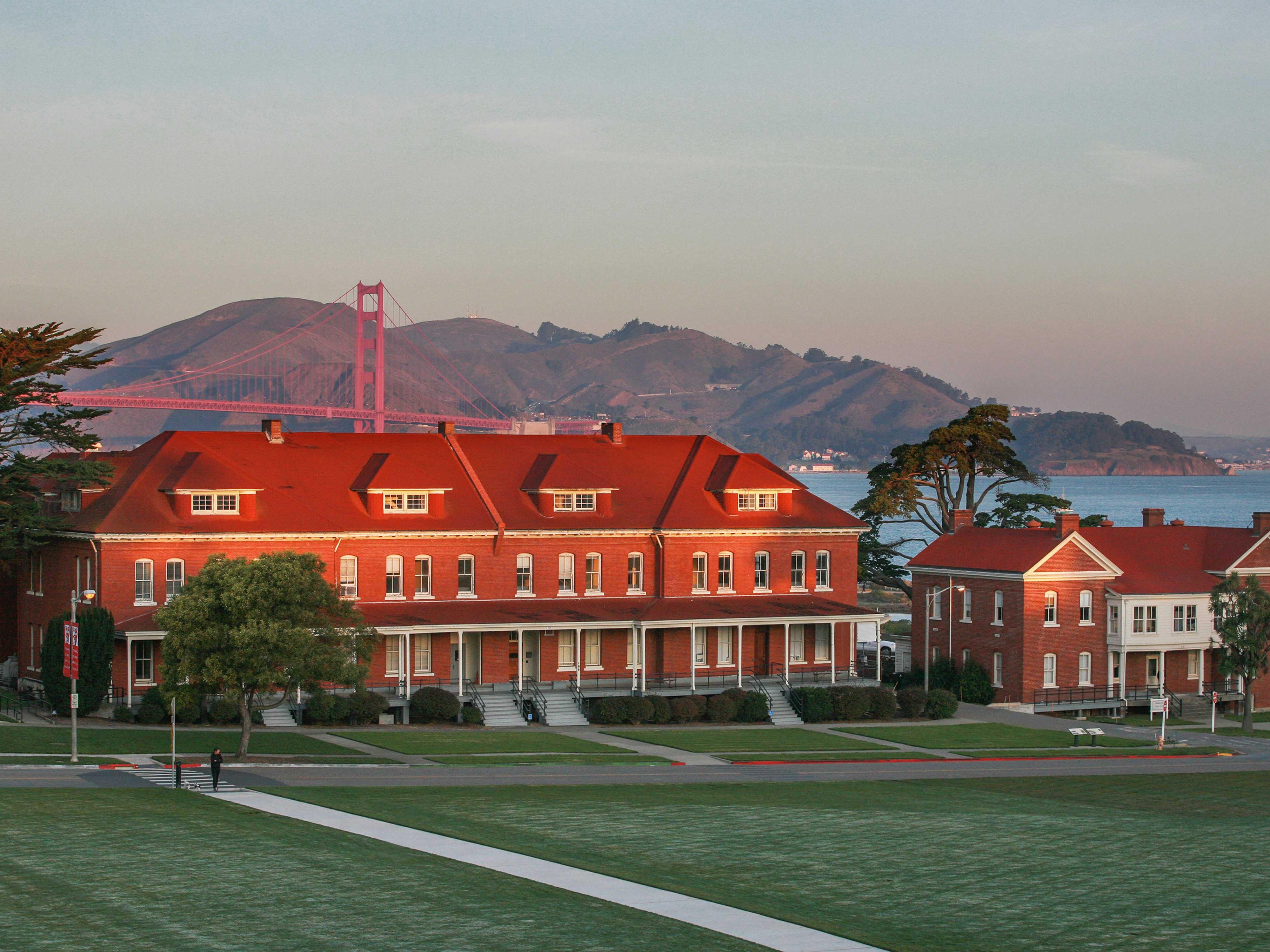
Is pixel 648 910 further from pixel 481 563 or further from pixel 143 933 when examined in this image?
pixel 481 563

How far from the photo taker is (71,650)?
4922 centimetres

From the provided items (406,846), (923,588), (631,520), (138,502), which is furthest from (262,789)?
(923,588)

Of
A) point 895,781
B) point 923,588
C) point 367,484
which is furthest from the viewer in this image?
point 923,588

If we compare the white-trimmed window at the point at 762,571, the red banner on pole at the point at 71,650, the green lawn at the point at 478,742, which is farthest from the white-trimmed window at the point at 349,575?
the white-trimmed window at the point at 762,571

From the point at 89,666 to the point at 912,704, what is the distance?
33192 millimetres

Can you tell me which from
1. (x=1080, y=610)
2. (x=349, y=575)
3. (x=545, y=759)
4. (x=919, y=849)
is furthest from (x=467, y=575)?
(x=919, y=849)

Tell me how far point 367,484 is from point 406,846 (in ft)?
119

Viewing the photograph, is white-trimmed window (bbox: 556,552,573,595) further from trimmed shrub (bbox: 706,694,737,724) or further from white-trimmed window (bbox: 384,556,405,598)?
trimmed shrub (bbox: 706,694,737,724)

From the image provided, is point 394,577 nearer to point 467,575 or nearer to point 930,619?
point 467,575

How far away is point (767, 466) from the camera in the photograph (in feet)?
247

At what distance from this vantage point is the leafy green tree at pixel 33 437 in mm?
62594

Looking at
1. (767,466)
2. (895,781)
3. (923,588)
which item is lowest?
(895,781)

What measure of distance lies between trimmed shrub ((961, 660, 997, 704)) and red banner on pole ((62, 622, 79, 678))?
40.5 m

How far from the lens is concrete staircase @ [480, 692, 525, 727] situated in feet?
206
